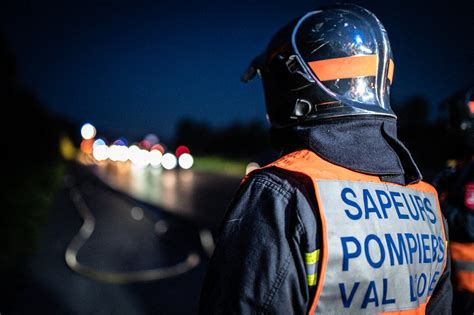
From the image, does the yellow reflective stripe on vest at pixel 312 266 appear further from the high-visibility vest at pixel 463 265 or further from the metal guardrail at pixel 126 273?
the metal guardrail at pixel 126 273

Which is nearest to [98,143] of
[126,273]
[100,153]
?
[100,153]

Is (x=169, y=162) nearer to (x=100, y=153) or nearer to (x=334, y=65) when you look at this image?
(x=334, y=65)

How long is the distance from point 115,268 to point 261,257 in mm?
5513

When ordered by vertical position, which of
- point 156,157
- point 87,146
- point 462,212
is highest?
point 462,212

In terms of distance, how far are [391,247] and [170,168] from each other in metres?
42.0

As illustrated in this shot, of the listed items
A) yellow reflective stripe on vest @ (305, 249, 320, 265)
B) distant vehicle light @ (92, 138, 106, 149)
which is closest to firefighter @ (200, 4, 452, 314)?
yellow reflective stripe on vest @ (305, 249, 320, 265)

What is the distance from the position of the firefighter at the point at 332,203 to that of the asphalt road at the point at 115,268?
3.76 metres

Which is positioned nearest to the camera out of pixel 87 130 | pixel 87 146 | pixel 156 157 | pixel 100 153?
pixel 156 157

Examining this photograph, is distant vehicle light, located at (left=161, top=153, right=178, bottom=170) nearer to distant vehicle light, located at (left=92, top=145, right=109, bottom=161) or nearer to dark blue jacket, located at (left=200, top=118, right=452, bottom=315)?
dark blue jacket, located at (left=200, top=118, right=452, bottom=315)

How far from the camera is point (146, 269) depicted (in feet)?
20.4

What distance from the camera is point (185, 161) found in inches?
1700

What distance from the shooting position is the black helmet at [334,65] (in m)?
1.62

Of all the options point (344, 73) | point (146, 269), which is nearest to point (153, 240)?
point (146, 269)

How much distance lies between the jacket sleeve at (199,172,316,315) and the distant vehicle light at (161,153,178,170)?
1649 inches
